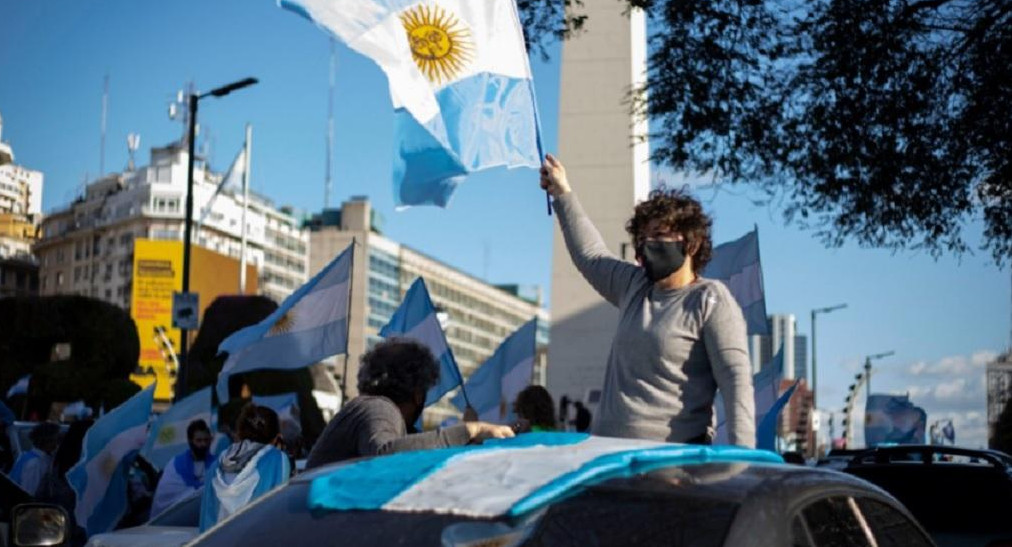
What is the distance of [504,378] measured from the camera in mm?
20500

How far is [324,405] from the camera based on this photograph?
101812 mm

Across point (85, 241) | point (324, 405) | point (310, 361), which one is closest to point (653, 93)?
point (310, 361)

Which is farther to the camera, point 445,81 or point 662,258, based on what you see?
point 445,81

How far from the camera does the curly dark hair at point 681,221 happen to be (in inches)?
205

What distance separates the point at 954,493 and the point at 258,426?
13.5ft

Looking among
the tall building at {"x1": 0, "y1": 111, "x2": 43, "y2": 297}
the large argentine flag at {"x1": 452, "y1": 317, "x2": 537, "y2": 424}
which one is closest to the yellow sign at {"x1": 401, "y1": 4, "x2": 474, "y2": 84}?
the tall building at {"x1": 0, "y1": 111, "x2": 43, "y2": 297}

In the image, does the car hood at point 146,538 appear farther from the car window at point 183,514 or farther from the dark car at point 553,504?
the dark car at point 553,504

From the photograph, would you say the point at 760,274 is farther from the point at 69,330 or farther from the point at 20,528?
the point at 69,330

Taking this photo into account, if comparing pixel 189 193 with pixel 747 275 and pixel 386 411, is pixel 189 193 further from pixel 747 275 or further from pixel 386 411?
pixel 386 411

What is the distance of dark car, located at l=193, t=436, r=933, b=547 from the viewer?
3.27 meters

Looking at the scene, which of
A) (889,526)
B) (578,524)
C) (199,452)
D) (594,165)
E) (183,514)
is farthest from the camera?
(594,165)

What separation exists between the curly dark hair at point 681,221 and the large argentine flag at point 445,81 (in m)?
1.17

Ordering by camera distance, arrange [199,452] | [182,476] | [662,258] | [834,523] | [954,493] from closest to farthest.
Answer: [834,523] < [662,258] < [954,493] < [182,476] < [199,452]

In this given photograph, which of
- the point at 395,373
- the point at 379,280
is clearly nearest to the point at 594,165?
the point at 395,373
